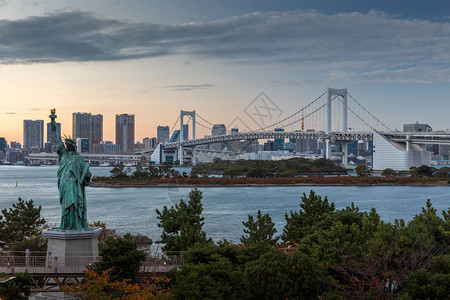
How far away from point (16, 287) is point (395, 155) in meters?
44.3

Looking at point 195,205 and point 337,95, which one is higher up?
point 337,95

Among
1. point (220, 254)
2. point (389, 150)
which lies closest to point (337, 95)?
point (389, 150)

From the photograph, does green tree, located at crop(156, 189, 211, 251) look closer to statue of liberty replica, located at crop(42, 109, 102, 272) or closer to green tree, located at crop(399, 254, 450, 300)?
statue of liberty replica, located at crop(42, 109, 102, 272)

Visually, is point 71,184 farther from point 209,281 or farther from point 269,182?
point 269,182

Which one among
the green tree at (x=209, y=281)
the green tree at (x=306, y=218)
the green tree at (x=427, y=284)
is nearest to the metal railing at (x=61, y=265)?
the green tree at (x=209, y=281)

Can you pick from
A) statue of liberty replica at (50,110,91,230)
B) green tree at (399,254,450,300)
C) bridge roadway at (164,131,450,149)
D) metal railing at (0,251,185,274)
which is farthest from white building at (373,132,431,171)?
statue of liberty replica at (50,110,91,230)

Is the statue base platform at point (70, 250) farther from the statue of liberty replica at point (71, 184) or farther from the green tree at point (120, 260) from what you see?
the green tree at point (120, 260)

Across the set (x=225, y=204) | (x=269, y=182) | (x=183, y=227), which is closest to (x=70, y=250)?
(x=183, y=227)

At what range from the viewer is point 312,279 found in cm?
648

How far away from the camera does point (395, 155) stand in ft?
155

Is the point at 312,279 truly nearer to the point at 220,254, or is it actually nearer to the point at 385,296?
the point at 385,296

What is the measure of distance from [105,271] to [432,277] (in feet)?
11.9

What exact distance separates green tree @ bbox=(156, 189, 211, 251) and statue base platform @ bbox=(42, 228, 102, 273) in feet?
8.33

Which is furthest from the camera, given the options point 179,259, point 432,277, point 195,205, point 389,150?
point 389,150
